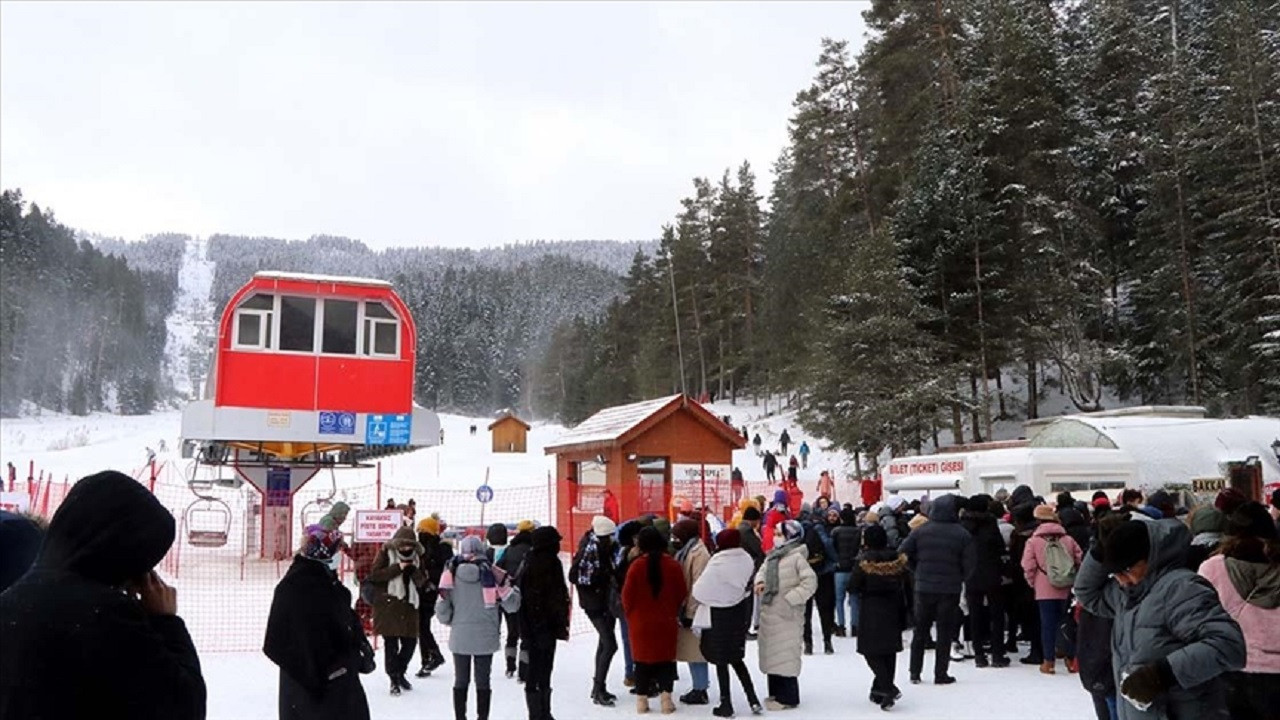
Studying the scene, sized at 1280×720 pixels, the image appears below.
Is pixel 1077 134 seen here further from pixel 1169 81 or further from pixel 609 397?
pixel 609 397

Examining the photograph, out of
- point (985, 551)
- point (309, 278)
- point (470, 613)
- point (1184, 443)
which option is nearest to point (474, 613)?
point (470, 613)

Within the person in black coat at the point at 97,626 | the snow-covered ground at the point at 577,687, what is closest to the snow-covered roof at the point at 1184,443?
the snow-covered ground at the point at 577,687

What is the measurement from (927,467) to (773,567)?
1088 centimetres

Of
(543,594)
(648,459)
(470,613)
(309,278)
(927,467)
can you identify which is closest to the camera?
(470,613)

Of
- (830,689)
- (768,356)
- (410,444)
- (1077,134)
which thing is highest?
(1077,134)

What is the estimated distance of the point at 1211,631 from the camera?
3.96 m

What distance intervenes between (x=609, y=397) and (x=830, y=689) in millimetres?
63470

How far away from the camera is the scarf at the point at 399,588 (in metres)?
9.72

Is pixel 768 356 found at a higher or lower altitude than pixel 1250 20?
lower

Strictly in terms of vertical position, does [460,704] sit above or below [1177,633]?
below

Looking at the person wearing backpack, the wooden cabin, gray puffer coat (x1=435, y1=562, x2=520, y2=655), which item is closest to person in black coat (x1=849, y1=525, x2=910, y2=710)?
the person wearing backpack

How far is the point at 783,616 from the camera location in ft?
28.9

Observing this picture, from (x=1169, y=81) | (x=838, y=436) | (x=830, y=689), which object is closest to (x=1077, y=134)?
(x=1169, y=81)

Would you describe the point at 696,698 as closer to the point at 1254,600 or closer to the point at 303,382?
the point at 1254,600
